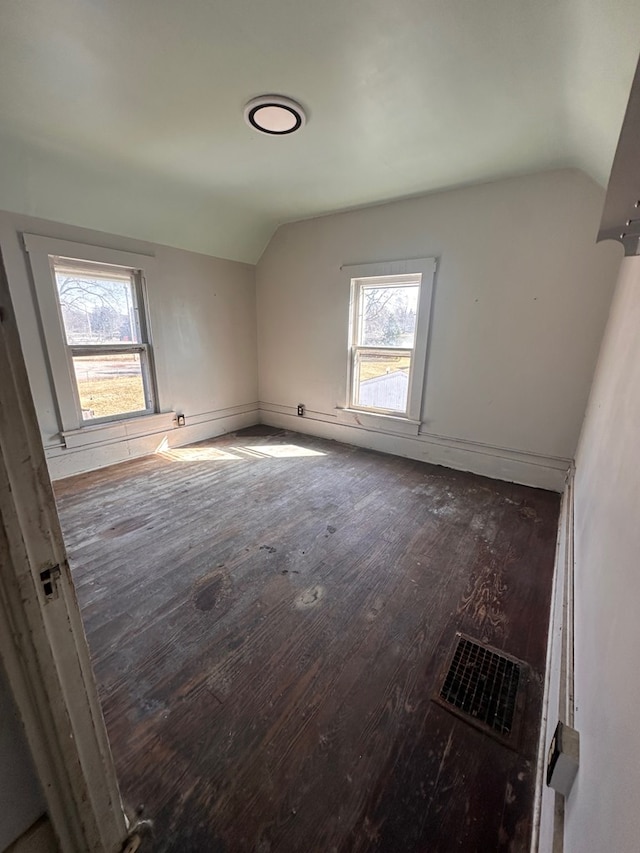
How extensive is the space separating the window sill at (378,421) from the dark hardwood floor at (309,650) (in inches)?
33.6

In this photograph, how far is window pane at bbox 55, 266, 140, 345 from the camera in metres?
2.94

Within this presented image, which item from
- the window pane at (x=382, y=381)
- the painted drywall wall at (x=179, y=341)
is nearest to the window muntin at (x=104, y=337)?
the painted drywall wall at (x=179, y=341)

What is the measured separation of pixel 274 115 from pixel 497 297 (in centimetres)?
211

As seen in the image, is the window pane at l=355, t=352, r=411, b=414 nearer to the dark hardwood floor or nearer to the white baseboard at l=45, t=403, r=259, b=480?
the dark hardwood floor

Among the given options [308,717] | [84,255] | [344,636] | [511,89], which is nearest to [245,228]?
[84,255]

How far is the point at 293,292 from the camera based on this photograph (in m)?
4.12

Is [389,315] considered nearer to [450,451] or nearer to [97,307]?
[450,451]

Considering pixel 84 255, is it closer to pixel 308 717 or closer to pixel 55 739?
pixel 55 739

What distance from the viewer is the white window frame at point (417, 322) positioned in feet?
10.5

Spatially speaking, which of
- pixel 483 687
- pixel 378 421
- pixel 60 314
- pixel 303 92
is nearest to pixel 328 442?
pixel 378 421

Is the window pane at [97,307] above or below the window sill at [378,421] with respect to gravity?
above

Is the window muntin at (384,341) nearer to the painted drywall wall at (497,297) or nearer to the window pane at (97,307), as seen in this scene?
the painted drywall wall at (497,297)

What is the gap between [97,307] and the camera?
315 centimetres

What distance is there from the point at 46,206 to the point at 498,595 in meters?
4.08
